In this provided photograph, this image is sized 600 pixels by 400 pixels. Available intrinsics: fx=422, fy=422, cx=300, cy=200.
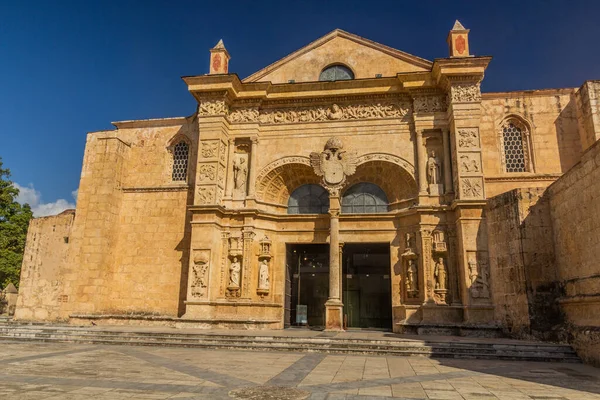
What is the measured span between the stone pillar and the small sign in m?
3.71

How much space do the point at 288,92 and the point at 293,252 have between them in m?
7.58

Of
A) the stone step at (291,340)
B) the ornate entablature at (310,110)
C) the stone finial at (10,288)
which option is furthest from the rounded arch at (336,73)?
the stone finial at (10,288)

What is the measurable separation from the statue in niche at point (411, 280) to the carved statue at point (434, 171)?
11.6 ft

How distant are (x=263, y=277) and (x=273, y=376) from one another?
33.4 feet

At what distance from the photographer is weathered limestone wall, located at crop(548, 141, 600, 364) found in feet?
33.9

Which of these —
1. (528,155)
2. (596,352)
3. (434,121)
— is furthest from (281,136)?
(596,352)

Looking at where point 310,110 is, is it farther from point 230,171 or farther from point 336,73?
point 230,171

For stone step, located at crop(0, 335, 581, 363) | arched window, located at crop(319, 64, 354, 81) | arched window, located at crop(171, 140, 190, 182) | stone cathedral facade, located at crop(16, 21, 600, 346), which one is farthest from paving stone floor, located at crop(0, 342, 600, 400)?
arched window, located at crop(319, 64, 354, 81)

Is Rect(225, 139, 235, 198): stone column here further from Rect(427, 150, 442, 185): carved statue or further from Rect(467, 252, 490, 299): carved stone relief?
Rect(467, 252, 490, 299): carved stone relief

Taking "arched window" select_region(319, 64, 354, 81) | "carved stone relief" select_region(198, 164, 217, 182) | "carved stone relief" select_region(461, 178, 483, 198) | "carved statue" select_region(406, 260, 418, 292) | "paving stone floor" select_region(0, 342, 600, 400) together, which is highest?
"arched window" select_region(319, 64, 354, 81)

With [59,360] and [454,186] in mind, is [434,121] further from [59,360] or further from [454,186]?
[59,360]

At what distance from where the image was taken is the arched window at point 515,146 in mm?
18469

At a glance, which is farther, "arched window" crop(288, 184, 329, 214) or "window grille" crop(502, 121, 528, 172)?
"arched window" crop(288, 184, 329, 214)

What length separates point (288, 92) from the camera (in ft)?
64.6
